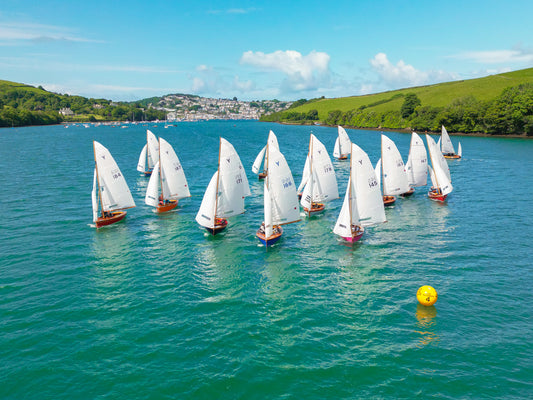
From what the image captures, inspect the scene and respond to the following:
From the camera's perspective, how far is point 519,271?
127 ft

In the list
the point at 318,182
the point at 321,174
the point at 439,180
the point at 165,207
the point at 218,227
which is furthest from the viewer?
the point at 439,180

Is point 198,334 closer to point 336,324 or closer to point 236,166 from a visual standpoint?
point 336,324

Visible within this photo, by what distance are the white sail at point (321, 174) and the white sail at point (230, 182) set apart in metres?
14.0

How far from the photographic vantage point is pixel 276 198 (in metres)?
47.0

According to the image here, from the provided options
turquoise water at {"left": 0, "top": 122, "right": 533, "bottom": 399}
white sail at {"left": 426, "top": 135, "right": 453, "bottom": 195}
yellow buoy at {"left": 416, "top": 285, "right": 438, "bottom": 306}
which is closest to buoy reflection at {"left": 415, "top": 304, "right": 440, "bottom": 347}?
turquoise water at {"left": 0, "top": 122, "right": 533, "bottom": 399}

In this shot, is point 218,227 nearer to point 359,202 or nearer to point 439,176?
point 359,202

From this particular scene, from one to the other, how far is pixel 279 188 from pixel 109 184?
2982 cm

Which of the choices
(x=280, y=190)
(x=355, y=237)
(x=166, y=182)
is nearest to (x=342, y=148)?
(x=166, y=182)

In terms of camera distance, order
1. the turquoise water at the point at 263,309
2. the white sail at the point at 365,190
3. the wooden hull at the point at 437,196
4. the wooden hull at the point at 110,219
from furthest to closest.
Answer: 1. the wooden hull at the point at 437,196
2. the wooden hull at the point at 110,219
3. the white sail at the point at 365,190
4. the turquoise water at the point at 263,309

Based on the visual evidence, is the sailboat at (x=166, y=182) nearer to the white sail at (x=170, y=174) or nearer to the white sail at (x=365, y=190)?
the white sail at (x=170, y=174)

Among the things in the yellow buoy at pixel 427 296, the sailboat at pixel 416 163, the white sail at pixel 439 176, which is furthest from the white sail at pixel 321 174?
the yellow buoy at pixel 427 296

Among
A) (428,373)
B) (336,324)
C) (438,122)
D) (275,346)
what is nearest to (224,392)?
(275,346)

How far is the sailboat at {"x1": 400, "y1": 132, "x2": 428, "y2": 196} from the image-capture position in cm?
7100

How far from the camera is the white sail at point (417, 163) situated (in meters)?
71.1
